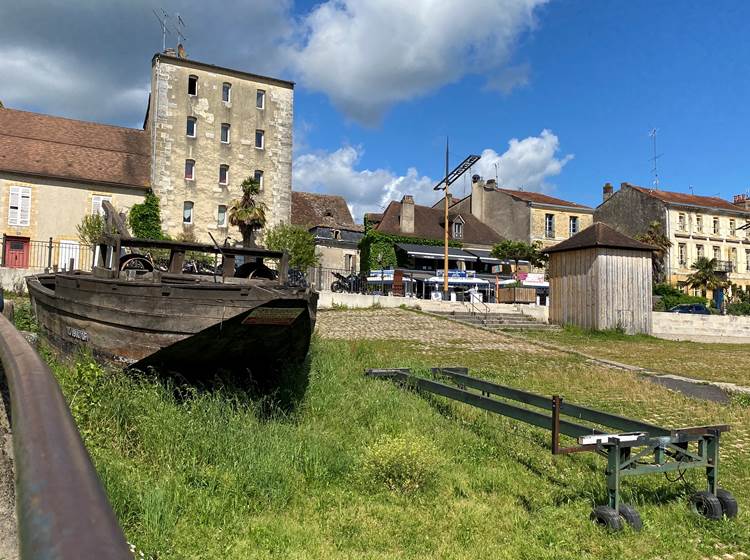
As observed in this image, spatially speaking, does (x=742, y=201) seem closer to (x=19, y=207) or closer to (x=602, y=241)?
(x=602, y=241)

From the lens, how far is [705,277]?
4906 centimetres

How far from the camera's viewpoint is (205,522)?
4348 millimetres

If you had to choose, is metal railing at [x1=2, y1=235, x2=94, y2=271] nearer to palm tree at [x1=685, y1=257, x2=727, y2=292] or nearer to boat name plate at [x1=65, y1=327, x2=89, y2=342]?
boat name plate at [x1=65, y1=327, x2=89, y2=342]

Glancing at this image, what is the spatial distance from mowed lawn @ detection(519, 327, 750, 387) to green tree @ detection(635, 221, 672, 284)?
23086mm

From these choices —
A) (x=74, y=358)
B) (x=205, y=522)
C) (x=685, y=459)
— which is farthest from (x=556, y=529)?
(x=74, y=358)

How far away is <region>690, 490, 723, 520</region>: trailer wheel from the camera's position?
4.69 m

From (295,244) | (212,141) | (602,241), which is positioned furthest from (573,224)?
(212,141)

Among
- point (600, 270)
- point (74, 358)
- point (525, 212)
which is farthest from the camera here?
point (525, 212)

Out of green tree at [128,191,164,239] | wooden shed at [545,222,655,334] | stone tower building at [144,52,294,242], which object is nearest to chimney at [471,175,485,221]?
stone tower building at [144,52,294,242]

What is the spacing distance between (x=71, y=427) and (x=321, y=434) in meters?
5.37

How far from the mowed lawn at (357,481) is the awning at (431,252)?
37.9m

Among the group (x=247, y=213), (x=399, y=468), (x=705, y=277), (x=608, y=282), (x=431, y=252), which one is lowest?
(x=399, y=468)

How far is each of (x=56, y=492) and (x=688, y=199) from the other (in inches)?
2434

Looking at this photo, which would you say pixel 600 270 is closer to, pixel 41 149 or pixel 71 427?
pixel 71 427
